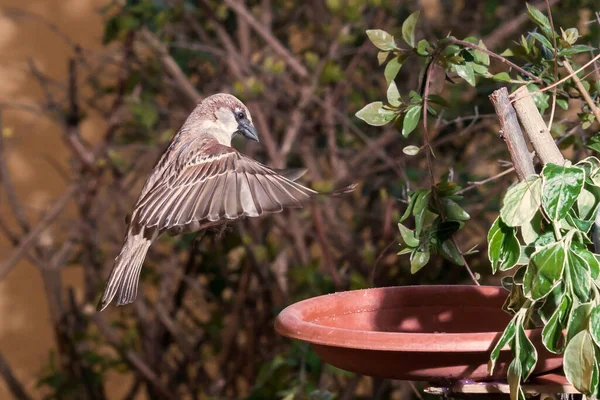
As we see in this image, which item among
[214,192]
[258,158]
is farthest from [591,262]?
[258,158]

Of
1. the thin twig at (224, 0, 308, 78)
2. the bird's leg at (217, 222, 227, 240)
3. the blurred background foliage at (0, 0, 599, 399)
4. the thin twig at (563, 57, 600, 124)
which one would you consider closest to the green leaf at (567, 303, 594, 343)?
the thin twig at (563, 57, 600, 124)

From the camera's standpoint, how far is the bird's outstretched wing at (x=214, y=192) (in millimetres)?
1590

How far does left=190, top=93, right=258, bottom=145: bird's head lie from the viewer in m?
1.96

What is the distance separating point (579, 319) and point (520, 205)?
5.7 inches

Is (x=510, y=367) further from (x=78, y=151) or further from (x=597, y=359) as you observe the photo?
(x=78, y=151)

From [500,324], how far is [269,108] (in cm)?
150

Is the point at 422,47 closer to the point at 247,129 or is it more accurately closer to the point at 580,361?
the point at 580,361

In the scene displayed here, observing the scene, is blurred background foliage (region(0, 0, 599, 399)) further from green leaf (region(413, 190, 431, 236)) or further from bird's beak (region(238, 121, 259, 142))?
green leaf (region(413, 190, 431, 236))

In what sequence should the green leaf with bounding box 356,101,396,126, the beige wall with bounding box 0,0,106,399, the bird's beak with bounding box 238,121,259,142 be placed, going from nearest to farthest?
the green leaf with bounding box 356,101,396,126
the bird's beak with bounding box 238,121,259,142
the beige wall with bounding box 0,0,106,399

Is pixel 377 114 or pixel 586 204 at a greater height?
pixel 377 114

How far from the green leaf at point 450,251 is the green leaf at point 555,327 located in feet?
1.13

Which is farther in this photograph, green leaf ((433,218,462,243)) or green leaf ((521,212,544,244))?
green leaf ((433,218,462,243))

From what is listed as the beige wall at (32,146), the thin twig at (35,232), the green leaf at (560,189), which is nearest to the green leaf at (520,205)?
the green leaf at (560,189)

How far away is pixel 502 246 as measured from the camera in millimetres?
1053
